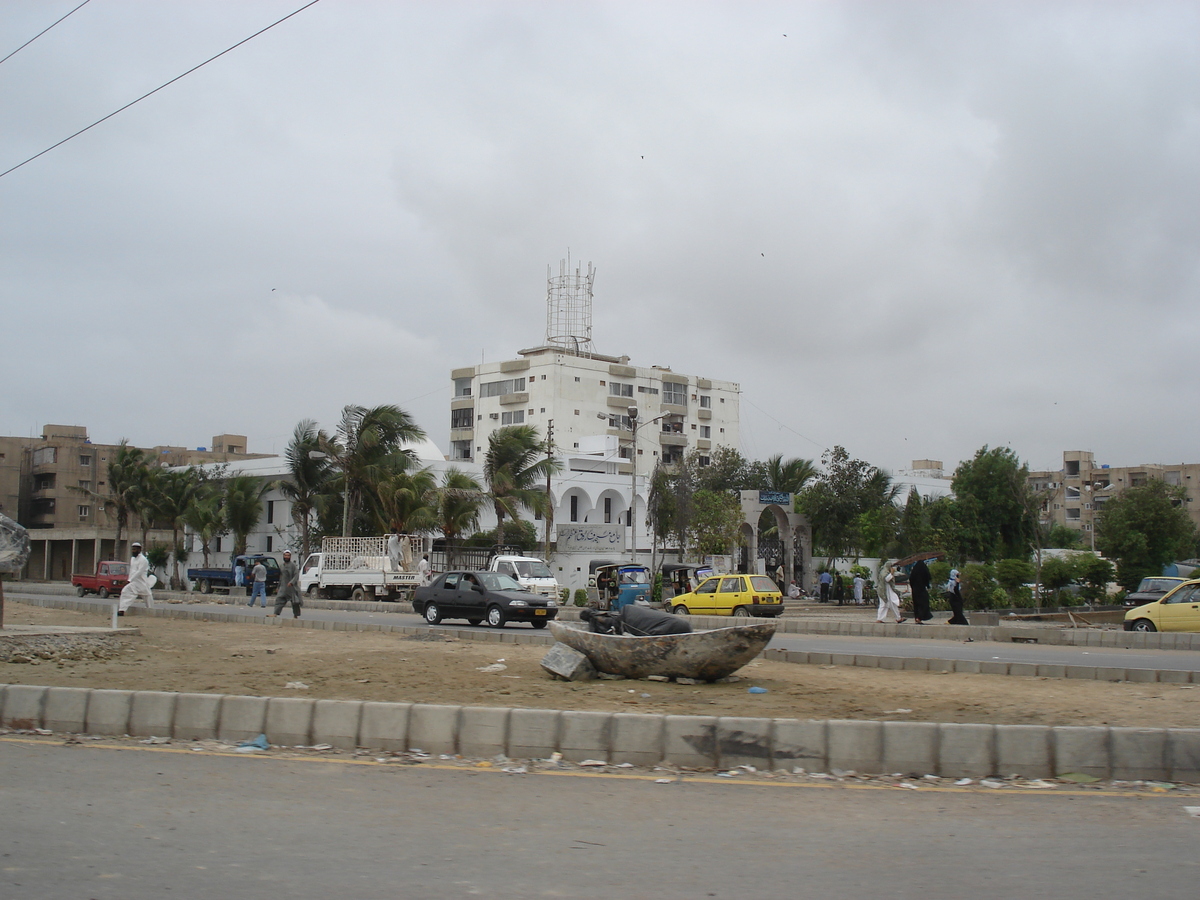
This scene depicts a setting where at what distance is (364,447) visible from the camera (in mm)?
43156

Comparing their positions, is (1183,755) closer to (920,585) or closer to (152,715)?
(152,715)

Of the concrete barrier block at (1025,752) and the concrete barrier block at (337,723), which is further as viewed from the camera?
the concrete barrier block at (337,723)

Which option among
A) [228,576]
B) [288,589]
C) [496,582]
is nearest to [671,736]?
[288,589]

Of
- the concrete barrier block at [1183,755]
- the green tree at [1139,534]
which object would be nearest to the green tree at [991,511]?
the green tree at [1139,534]

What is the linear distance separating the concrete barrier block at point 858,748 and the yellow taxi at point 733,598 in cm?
2286

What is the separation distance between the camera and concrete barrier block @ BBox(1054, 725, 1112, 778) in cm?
746

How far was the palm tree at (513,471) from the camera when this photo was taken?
142 feet

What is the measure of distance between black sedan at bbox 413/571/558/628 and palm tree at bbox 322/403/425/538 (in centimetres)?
1743

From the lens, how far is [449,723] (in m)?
8.38

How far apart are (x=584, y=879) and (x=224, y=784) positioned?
3337 mm

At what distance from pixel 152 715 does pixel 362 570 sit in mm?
28611

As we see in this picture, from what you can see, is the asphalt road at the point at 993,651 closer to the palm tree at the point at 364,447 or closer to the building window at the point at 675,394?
the palm tree at the point at 364,447

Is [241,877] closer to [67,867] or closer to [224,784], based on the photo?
[67,867]

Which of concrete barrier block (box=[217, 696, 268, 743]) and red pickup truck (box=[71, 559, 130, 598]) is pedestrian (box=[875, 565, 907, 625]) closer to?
concrete barrier block (box=[217, 696, 268, 743])
